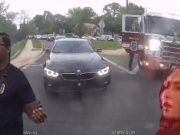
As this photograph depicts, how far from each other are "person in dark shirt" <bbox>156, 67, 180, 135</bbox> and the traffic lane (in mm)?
6088

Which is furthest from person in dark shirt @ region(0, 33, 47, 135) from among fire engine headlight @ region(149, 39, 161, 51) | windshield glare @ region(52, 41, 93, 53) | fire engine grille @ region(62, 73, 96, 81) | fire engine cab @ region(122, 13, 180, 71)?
fire engine headlight @ region(149, 39, 161, 51)

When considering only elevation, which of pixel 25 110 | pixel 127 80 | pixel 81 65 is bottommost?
pixel 127 80

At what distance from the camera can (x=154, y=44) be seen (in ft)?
55.1

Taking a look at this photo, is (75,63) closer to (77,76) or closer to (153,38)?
(77,76)

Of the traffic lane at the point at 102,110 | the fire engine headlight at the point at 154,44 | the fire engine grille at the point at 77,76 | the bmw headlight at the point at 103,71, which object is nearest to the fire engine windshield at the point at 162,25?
the fire engine headlight at the point at 154,44

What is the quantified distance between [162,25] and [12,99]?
14.0m

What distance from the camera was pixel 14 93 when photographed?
4078mm

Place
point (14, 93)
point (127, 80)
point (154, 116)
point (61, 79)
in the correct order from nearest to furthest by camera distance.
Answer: point (14, 93) → point (154, 116) → point (61, 79) → point (127, 80)

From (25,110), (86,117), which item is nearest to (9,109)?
(25,110)

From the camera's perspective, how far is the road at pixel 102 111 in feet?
28.9

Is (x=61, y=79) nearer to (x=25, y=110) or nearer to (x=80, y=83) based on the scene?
(x=80, y=83)

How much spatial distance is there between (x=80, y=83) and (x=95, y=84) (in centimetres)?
39

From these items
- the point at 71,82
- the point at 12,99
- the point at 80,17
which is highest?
the point at 12,99

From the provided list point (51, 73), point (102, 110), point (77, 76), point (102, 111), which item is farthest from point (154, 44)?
point (102, 111)
